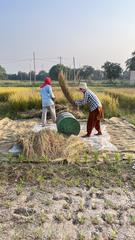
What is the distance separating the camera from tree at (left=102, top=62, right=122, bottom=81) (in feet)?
154

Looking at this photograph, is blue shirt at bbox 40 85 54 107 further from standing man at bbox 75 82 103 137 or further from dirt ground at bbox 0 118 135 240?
dirt ground at bbox 0 118 135 240

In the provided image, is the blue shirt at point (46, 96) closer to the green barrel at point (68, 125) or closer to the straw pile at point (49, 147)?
the green barrel at point (68, 125)

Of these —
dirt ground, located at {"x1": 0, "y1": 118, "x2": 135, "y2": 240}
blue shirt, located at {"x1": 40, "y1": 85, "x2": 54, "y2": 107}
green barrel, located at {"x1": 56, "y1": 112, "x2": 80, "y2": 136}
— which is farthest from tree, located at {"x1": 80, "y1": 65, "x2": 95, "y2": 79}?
dirt ground, located at {"x1": 0, "y1": 118, "x2": 135, "y2": 240}

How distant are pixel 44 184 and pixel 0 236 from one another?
1614 millimetres

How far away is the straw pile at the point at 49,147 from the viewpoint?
6.59 metres

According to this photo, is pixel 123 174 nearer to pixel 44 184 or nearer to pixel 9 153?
pixel 44 184

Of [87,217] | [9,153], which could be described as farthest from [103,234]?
[9,153]

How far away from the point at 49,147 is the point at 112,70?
41581 mm

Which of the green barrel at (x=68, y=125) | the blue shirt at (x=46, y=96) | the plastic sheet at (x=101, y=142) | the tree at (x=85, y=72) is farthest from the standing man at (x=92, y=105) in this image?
the tree at (x=85, y=72)

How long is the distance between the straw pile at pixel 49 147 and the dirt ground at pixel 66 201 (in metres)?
0.43

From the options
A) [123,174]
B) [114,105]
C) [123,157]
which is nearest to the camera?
[123,174]

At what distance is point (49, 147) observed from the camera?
6730 mm

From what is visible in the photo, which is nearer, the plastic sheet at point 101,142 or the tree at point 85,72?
the plastic sheet at point 101,142

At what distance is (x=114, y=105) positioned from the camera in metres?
14.1
